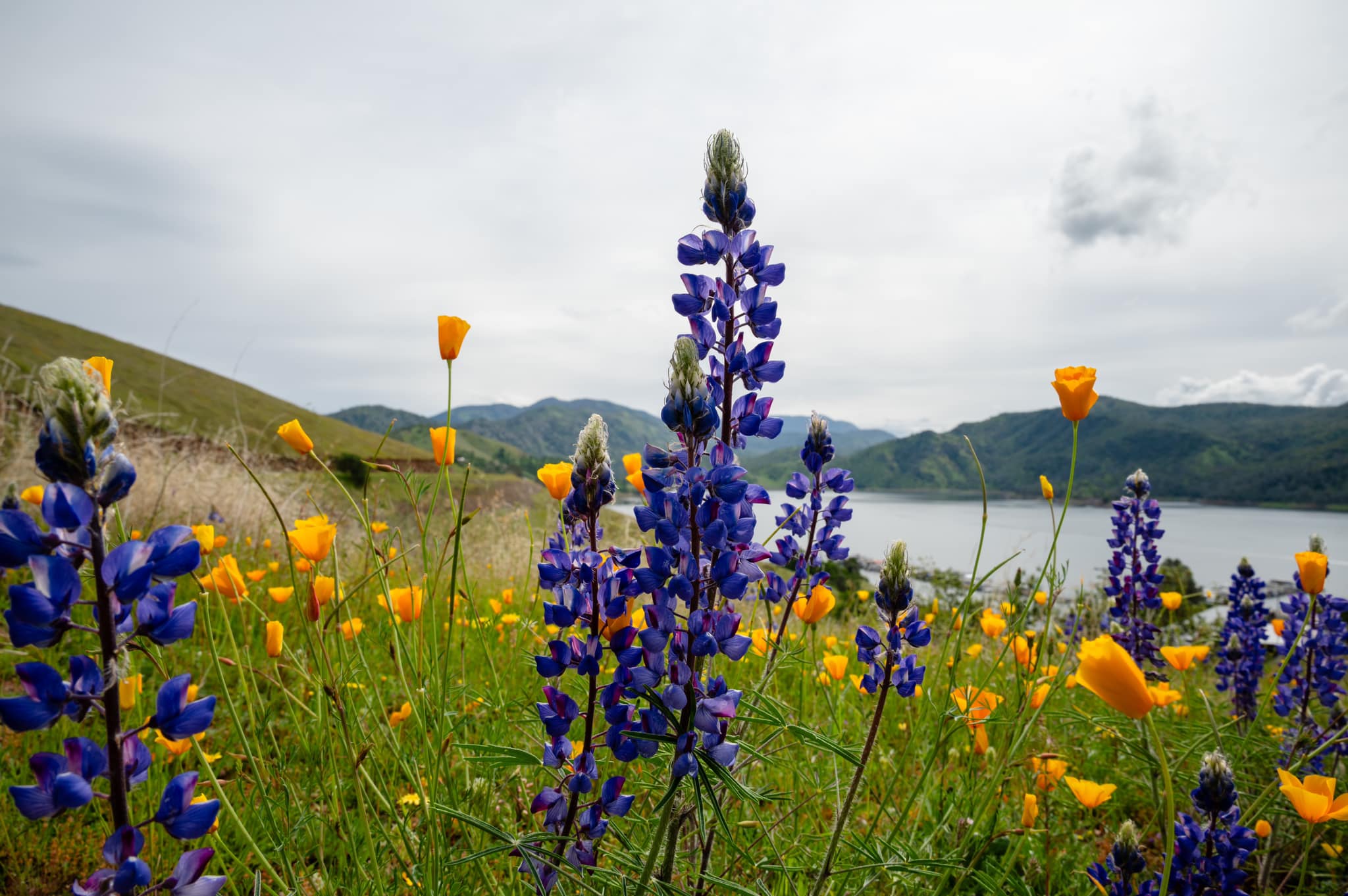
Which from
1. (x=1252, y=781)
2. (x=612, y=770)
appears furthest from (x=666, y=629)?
(x=1252, y=781)

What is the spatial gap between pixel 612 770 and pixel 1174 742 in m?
2.73

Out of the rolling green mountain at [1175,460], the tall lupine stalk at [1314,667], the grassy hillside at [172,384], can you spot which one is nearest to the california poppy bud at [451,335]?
the tall lupine stalk at [1314,667]

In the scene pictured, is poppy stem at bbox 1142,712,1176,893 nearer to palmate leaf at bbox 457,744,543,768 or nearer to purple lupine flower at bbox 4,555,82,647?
palmate leaf at bbox 457,744,543,768

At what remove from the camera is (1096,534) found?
2357 inches

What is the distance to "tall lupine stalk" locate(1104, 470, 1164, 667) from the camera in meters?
3.61

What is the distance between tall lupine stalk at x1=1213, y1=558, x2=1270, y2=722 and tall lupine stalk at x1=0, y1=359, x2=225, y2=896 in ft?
15.9

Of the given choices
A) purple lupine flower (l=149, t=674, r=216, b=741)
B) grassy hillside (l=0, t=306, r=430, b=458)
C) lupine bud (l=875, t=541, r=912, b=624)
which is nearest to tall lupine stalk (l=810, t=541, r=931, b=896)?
lupine bud (l=875, t=541, r=912, b=624)

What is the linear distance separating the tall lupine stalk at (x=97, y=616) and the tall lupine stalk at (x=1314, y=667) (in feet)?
13.0

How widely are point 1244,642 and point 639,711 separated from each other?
188 inches

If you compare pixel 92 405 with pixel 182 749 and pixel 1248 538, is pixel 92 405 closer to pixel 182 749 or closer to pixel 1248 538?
pixel 182 749

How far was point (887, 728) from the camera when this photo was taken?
11.2ft

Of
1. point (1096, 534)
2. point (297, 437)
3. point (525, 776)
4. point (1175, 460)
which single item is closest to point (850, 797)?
point (525, 776)

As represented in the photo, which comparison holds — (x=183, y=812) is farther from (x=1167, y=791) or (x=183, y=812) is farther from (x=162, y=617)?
(x=1167, y=791)

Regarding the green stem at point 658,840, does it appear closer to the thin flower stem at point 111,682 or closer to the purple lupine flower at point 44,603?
the thin flower stem at point 111,682
